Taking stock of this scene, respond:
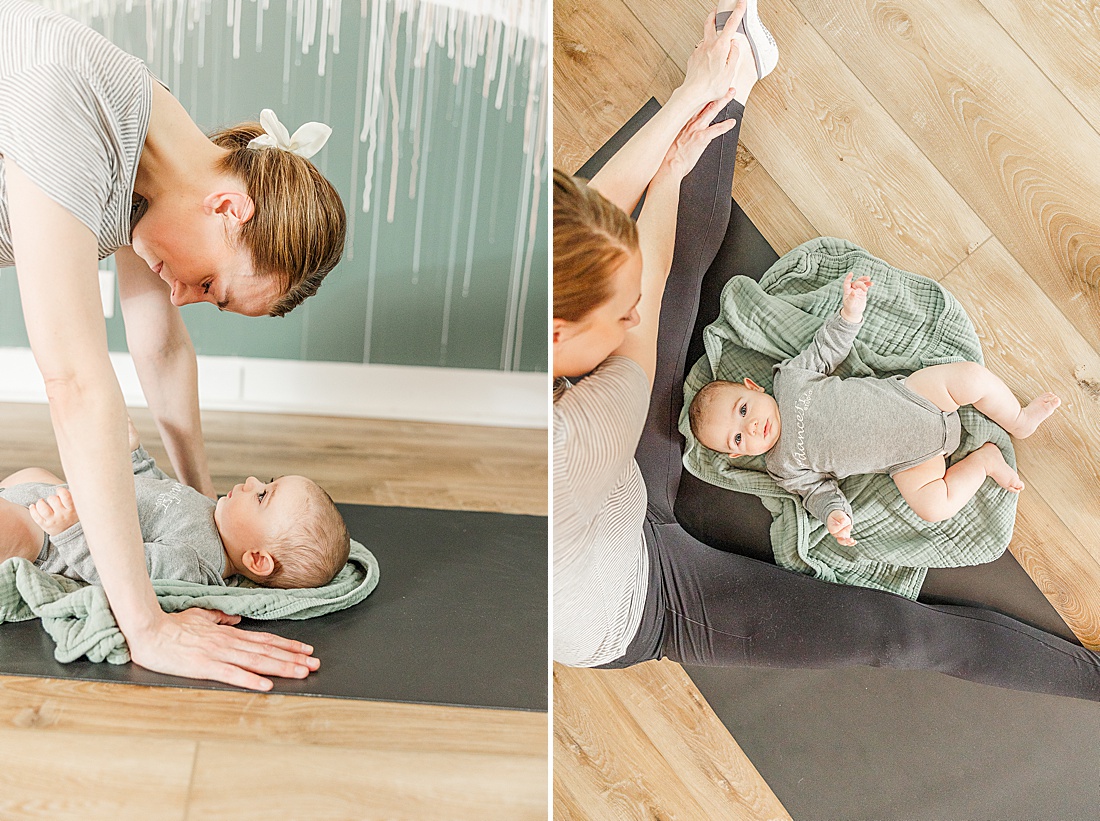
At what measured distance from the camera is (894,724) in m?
0.91

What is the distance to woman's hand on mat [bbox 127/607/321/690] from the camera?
996 millimetres

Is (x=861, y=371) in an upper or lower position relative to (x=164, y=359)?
upper

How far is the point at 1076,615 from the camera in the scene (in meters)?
0.88

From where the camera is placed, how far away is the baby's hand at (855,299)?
85 cm

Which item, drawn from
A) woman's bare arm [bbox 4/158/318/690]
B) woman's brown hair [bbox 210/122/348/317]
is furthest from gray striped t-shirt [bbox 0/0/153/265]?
woman's brown hair [bbox 210/122/348/317]

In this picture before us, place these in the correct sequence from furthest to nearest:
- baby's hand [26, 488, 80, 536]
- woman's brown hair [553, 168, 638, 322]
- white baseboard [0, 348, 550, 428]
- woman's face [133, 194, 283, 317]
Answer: white baseboard [0, 348, 550, 428] → baby's hand [26, 488, 80, 536] → woman's face [133, 194, 283, 317] → woman's brown hair [553, 168, 638, 322]

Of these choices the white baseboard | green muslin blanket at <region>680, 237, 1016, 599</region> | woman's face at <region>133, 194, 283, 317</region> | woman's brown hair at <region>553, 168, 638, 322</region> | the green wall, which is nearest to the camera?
woman's brown hair at <region>553, 168, 638, 322</region>

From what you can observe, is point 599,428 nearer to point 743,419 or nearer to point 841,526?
point 743,419

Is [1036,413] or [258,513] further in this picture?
[258,513]

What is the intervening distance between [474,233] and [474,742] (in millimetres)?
1300

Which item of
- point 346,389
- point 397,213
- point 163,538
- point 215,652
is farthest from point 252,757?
point 397,213

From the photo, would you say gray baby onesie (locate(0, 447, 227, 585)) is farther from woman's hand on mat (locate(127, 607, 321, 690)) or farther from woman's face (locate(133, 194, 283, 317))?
woman's face (locate(133, 194, 283, 317))

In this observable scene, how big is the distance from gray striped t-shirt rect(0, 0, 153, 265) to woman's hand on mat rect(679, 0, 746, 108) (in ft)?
1.99

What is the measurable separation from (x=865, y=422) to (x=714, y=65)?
0.41 meters
